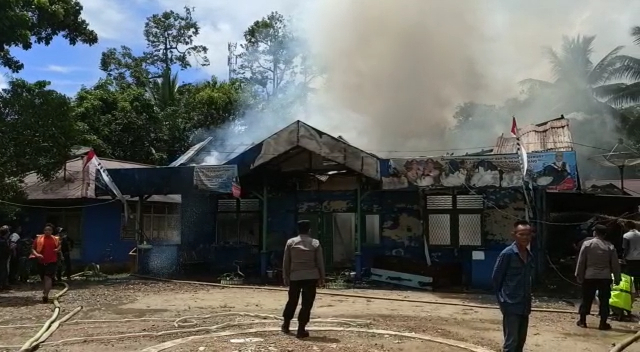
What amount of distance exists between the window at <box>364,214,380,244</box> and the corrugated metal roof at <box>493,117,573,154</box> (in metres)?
4.25

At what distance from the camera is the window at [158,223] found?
2069 cm

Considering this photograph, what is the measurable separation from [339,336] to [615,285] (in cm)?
520

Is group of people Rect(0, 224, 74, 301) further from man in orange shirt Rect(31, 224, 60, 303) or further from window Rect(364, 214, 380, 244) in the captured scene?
window Rect(364, 214, 380, 244)

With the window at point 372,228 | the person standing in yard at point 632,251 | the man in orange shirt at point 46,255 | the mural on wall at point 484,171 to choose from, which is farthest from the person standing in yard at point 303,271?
the window at point 372,228

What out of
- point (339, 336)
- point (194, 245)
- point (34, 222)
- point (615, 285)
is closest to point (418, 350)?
point (339, 336)

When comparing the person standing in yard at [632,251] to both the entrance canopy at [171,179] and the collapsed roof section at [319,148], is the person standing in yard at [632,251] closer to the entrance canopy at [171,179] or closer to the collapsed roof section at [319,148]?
the collapsed roof section at [319,148]

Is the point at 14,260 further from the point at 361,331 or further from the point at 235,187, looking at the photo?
the point at 361,331

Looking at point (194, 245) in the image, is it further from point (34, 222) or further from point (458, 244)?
point (458, 244)

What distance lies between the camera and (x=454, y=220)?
15797 millimetres

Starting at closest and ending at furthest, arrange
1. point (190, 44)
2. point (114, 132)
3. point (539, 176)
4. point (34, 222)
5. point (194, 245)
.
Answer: point (539, 176)
point (194, 245)
point (34, 222)
point (114, 132)
point (190, 44)

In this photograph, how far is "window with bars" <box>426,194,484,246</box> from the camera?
15.6m

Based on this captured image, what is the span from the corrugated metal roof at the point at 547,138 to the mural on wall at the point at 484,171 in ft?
6.82

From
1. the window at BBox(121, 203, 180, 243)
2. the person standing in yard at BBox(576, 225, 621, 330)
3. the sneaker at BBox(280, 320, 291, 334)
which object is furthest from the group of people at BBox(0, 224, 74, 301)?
the person standing in yard at BBox(576, 225, 621, 330)

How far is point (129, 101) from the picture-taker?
27969mm
